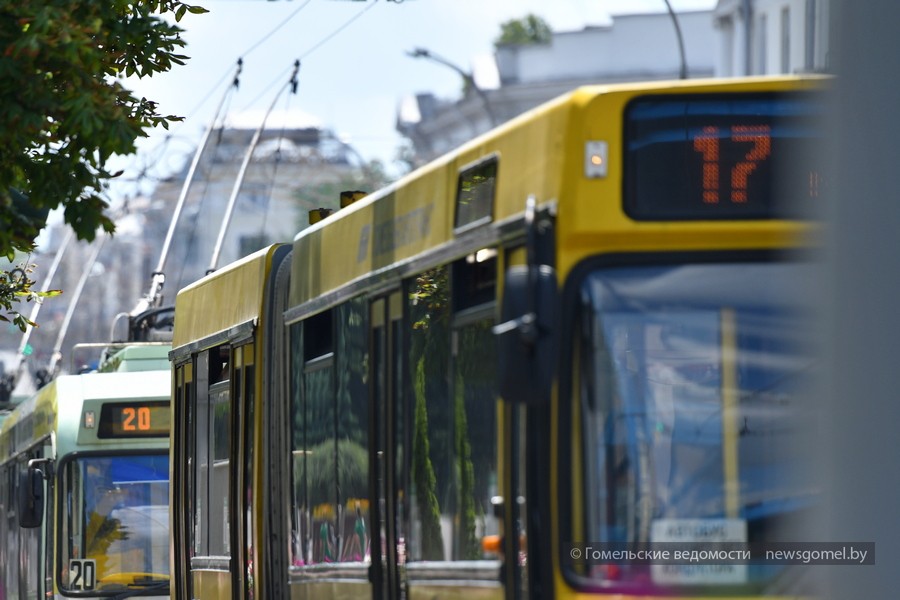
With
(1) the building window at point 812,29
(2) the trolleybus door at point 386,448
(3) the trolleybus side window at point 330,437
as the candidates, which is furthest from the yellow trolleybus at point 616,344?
(3) the trolleybus side window at point 330,437

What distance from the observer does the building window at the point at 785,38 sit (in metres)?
46.3

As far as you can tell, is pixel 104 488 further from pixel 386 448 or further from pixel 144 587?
pixel 386 448

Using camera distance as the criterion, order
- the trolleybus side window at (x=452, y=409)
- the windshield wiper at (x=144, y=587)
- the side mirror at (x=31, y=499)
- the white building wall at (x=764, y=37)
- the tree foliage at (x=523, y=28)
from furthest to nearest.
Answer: the tree foliage at (x=523, y=28) < the white building wall at (x=764, y=37) < the side mirror at (x=31, y=499) < the windshield wiper at (x=144, y=587) < the trolleybus side window at (x=452, y=409)

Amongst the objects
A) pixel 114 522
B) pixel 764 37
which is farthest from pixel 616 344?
pixel 764 37

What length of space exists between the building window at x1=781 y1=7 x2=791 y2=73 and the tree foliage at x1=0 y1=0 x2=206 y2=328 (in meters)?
39.6

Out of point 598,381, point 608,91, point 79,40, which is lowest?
point 598,381

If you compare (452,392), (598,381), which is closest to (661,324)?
(598,381)

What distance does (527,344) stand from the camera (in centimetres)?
442

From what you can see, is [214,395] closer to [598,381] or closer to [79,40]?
[79,40]

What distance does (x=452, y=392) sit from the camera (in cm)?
571

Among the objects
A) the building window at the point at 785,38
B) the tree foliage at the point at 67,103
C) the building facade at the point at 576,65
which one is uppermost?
the building facade at the point at 576,65

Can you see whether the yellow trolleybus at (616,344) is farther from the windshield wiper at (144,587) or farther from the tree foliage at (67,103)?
the windshield wiper at (144,587)

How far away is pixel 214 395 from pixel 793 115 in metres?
5.64

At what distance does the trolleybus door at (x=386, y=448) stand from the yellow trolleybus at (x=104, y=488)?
5858 millimetres
